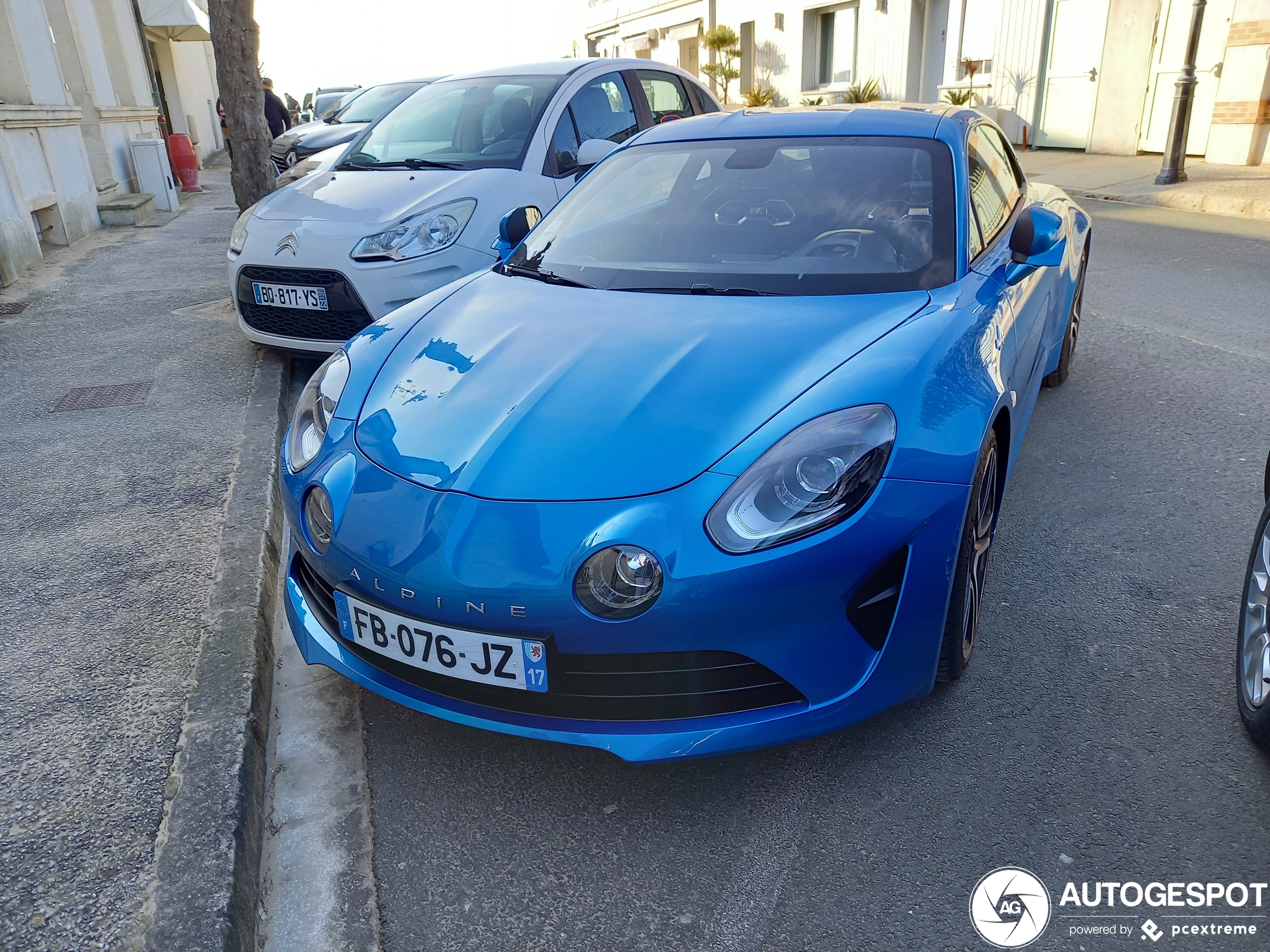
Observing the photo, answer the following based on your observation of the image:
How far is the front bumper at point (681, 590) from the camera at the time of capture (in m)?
1.84

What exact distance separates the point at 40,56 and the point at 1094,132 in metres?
14.4

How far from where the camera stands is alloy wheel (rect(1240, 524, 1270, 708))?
2.09 m

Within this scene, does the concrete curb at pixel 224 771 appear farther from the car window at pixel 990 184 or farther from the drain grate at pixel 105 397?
the car window at pixel 990 184

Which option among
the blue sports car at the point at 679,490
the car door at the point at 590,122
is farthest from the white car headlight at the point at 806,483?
the car door at the point at 590,122

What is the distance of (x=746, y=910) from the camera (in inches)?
72.7

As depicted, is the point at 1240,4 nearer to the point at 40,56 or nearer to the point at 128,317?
the point at 128,317

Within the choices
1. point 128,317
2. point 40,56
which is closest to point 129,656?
point 128,317

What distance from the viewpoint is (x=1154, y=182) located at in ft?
36.6

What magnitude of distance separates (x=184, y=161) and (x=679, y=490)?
52.6 feet

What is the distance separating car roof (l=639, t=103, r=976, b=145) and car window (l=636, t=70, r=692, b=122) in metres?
2.72

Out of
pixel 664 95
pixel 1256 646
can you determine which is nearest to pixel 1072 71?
pixel 664 95

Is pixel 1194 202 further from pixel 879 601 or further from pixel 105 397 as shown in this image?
pixel 105 397

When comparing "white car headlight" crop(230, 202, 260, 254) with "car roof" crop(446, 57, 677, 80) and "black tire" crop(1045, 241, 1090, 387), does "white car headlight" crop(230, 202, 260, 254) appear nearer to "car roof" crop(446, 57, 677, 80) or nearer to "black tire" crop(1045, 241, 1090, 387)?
"car roof" crop(446, 57, 677, 80)

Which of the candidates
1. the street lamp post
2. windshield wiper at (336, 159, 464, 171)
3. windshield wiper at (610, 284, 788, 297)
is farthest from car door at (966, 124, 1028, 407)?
the street lamp post
